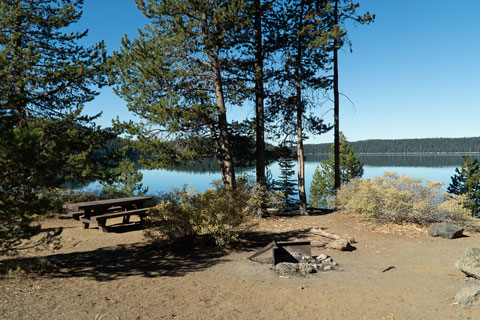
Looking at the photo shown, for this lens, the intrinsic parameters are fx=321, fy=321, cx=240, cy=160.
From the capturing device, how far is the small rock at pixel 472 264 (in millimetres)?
5945

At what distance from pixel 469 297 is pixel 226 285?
403 centimetres

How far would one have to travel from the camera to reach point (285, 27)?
527 inches

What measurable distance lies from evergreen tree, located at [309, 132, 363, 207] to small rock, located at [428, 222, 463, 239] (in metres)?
16.0

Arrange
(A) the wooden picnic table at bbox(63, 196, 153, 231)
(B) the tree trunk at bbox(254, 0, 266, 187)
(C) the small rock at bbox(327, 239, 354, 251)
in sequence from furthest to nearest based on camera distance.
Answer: (B) the tree trunk at bbox(254, 0, 266, 187), (A) the wooden picnic table at bbox(63, 196, 153, 231), (C) the small rock at bbox(327, 239, 354, 251)

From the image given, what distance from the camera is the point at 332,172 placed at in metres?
33.1

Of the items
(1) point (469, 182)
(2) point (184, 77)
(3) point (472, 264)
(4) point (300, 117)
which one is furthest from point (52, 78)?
(1) point (469, 182)

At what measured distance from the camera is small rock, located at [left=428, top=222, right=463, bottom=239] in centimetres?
1010

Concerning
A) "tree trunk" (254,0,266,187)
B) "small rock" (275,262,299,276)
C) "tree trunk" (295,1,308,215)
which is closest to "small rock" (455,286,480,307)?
"small rock" (275,262,299,276)

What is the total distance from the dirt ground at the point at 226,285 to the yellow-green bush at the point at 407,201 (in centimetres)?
164

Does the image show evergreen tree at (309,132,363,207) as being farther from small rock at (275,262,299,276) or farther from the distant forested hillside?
the distant forested hillside

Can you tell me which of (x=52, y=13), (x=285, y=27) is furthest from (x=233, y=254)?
(x=52, y=13)

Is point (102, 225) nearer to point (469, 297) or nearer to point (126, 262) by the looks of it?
point (126, 262)

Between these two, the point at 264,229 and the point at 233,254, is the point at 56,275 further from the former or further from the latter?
the point at 264,229

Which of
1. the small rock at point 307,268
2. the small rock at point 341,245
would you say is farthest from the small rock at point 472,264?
the small rock at point 341,245
